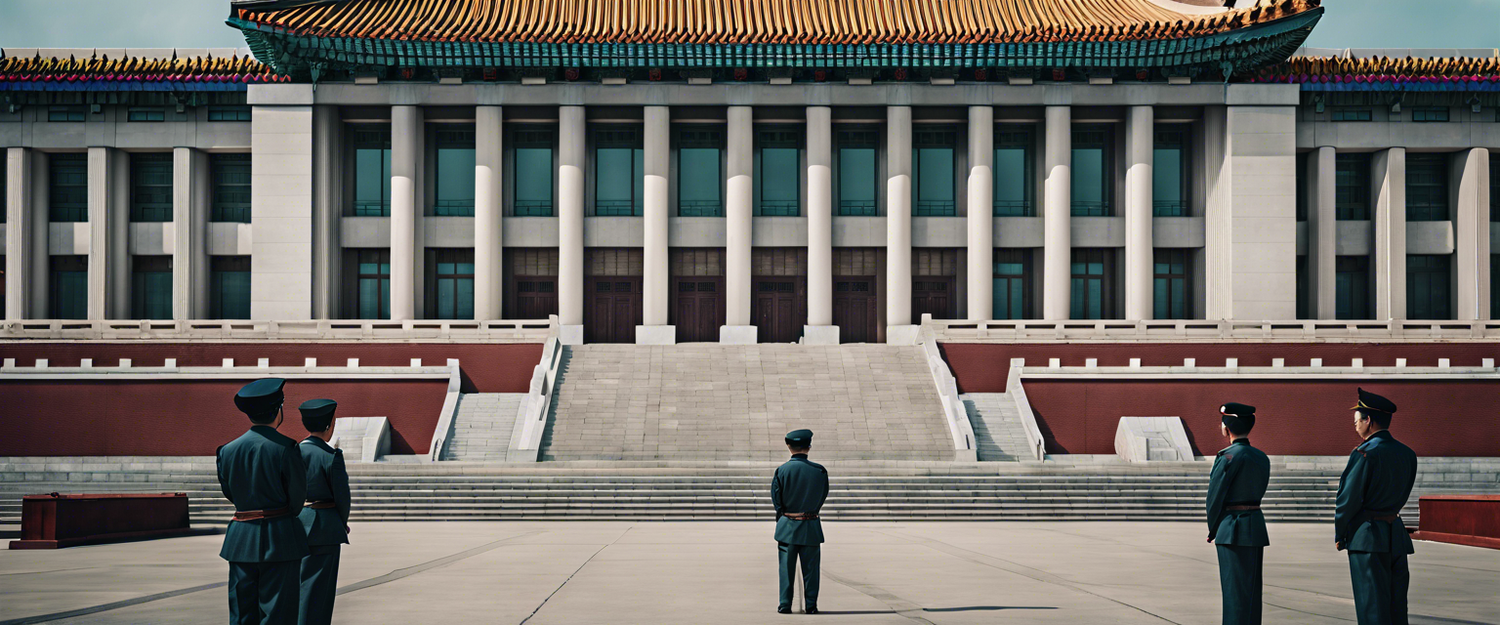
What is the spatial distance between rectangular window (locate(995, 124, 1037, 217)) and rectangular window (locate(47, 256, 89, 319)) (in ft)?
85.2

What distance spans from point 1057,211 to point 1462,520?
20.3 meters

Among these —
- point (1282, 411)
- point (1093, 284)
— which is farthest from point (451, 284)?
point (1282, 411)

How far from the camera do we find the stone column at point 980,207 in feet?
116

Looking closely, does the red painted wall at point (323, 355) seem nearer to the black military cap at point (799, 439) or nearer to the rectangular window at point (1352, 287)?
the black military cap at point (799, 439)

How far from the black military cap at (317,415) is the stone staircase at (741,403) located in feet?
54.7

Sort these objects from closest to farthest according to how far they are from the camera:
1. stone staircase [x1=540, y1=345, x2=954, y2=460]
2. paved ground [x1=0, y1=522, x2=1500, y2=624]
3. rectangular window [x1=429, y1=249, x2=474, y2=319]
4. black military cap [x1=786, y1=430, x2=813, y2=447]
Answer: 1. paved ground [x1=0, y1=522, x2=1500, y2=624]
2. black military cap [x1=786, y1=430, x2=813, y2=447]
3. stone staircase [x1=540, y1=345, x2=954, y2=460]
4. rectangular window [x1=429, y1=249, x2=474, y2=319]

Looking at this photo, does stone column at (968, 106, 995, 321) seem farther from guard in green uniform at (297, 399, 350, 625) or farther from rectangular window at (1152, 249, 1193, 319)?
guard in green uniform at (297, 399, 350, 625)

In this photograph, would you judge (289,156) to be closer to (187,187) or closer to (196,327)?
(187,187)

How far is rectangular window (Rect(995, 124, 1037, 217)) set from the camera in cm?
3703

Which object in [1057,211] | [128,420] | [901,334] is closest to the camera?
[128,420]

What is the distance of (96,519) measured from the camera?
1534cm

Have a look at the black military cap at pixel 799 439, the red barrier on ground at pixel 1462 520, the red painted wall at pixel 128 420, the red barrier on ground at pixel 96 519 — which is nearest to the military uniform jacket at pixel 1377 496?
the black military cap at pixel 799 439

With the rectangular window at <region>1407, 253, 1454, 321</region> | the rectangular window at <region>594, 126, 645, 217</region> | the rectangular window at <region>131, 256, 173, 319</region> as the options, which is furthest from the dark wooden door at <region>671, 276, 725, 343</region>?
the rectangular window at <region>1407, 253, 1454, 321</region>

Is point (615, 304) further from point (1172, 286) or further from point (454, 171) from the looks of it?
point (1172, 286)
